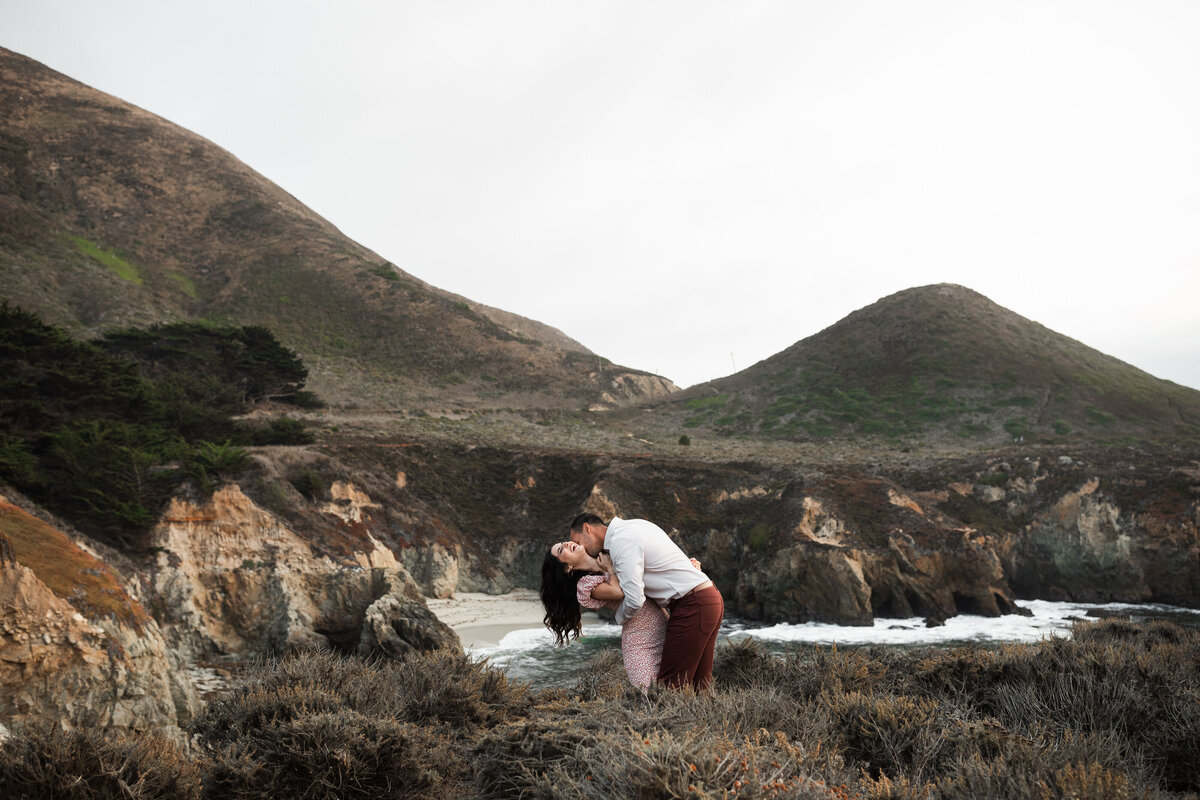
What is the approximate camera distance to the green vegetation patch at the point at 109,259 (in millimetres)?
52469

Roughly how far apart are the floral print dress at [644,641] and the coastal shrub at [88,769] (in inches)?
93.9

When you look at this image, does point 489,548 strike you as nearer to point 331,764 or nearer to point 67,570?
point 67,570

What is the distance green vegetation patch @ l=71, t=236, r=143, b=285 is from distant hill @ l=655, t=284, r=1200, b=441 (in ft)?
154

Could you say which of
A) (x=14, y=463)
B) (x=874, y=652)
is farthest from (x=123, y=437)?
(x=874, y=652)

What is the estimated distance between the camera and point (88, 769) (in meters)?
3.04

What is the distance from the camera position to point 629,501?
90.0 feet

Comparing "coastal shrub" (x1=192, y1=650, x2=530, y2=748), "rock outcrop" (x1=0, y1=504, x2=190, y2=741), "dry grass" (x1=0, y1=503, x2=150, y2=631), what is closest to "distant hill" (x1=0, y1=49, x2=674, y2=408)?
"dry grass" (x1=0, y1=503, x2=150, y2=631)

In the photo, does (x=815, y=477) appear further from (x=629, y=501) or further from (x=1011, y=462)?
(x=1011, y=462)

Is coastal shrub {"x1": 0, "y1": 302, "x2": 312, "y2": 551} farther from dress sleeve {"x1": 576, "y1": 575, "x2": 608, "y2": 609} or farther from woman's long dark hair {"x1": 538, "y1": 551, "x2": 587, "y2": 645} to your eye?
dress sleeve {"x1": 576, "y1": 575, "x2": 608, "y2": 609}

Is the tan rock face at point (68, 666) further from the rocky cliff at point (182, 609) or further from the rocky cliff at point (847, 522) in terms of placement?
the rocky cliff at point (847, 522)

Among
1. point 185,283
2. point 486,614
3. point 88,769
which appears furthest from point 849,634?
point 185,283

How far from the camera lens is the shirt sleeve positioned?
403 cm

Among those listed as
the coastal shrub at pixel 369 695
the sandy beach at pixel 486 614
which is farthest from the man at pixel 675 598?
the sandy beach at pixel 486 614

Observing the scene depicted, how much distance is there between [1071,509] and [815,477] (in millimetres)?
10667
